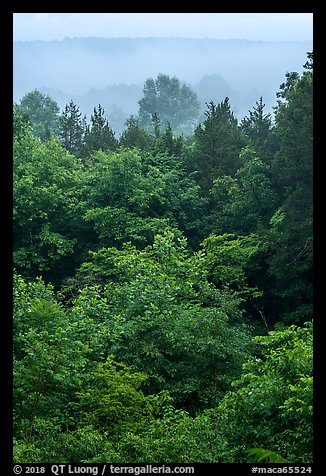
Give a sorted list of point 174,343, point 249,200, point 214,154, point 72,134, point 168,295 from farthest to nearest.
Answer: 1. point 72,134
2. point 214,154
3. point 249,200
4. point 168,295
5. point 174,343

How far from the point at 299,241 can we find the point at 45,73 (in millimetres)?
28873

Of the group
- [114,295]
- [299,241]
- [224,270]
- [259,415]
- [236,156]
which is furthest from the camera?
[236,156]

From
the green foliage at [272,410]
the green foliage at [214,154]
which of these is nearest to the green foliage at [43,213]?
the green foliage at [214,154]

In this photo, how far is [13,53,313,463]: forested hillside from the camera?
7074 millimetres

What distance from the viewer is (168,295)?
1314cm

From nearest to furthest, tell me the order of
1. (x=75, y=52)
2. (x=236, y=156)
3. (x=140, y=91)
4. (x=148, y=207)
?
(x=148, y=207) < (x=236, y=156) < (x=75, y=52) < (x=140, y=91)

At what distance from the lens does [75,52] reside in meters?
31.0

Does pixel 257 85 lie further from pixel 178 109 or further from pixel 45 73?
pixel 45 73

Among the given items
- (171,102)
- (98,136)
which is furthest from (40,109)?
(98,136)

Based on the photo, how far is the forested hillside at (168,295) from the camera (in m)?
7.07

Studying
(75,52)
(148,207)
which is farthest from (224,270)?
(75,52)

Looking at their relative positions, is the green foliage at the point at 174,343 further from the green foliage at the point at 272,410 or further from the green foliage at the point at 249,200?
the green foliage at the point at 249,200

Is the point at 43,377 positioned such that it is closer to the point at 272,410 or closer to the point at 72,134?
the point at 272,410
